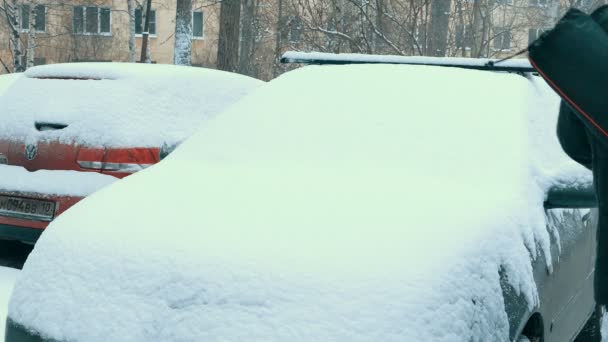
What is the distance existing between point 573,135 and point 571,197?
1.06 m

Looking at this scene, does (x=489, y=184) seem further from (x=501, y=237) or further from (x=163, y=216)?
(x=163, y=216)

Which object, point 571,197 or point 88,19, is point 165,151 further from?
point 88,19

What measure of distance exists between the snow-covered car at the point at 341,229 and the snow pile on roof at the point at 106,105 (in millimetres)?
2042

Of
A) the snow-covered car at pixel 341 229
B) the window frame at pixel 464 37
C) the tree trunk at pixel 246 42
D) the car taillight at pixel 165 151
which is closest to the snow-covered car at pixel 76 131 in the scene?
the car taillight at pixel 165 151

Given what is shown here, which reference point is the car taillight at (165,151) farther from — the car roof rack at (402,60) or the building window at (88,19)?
the building window at (88,19)

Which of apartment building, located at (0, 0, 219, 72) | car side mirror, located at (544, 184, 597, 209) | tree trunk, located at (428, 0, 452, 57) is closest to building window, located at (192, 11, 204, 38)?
apartment building, located at (0, 0, 219, 72)

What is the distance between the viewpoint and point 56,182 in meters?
5.76

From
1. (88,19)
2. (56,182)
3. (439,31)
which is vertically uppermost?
(439,31)

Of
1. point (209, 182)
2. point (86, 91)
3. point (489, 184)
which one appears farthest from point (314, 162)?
point (86, 91)

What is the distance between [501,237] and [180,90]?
396 cm

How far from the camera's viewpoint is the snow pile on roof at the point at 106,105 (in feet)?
19.3

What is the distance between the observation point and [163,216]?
2.99 metres

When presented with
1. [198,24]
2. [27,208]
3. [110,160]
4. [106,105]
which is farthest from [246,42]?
[198,24]

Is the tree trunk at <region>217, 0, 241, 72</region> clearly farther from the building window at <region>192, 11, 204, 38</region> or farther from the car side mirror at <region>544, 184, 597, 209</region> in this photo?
the building window at <region>192, 11, 204, 38</region>
